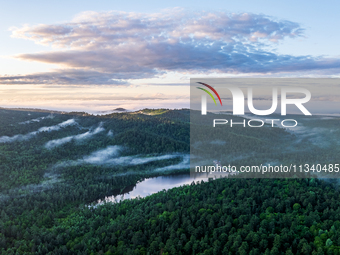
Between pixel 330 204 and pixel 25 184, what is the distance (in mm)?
181486

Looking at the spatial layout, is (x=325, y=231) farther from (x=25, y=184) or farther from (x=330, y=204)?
(x=25, y=184)

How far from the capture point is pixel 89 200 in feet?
577

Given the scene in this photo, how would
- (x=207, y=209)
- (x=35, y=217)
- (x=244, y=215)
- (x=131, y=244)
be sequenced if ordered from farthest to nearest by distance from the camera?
(x=35, y=217) → (x=207, y=209) → (x=244, y=215) → (x=131, y=244)

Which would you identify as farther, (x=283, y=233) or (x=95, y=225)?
(x=95, y=225)

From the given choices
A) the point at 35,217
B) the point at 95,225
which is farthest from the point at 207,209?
the point at 35,217

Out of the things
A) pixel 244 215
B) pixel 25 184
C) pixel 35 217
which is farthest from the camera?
pixel 25 184

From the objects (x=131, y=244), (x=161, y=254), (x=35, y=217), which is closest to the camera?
(x=161, y=254)

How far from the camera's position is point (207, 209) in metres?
116

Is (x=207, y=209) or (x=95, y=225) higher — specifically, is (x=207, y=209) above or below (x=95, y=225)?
above

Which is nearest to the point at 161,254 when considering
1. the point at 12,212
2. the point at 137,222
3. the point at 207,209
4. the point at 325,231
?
the point at 137,222

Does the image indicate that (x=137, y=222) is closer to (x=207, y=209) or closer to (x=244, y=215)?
(x=207, y=209)

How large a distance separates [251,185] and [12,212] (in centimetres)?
11923

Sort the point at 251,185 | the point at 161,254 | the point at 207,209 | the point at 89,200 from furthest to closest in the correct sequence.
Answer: the point at 89,200
the point at 251,185
the point at 207,209
the point at 161,254

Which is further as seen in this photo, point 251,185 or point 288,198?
point 251,185
